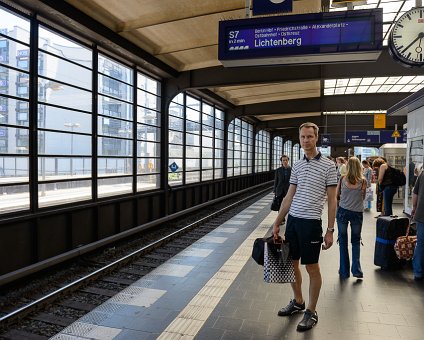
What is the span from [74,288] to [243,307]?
106 inches

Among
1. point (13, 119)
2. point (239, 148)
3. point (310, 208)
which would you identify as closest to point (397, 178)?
point (310, 208)

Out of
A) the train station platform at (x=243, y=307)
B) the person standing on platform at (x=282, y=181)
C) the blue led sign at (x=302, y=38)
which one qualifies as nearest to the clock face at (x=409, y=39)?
the blue led sign at (x=302, y=38)

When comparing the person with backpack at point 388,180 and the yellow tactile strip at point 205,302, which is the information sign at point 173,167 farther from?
the person with backpack at point 388,180

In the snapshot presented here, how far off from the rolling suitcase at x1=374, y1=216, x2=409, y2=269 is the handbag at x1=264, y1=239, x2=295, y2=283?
2.42m

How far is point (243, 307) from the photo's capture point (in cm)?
422

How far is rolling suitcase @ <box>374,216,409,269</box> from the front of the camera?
5516mm

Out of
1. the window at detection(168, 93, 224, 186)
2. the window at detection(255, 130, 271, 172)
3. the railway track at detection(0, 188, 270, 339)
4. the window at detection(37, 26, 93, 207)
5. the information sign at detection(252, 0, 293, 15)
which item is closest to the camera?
the railway track at detection(0, 188, 270, 339)

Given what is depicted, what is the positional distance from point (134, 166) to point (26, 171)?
3.65m

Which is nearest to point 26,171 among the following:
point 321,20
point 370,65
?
point 321,20

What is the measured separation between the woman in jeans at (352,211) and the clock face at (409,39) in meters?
1.42

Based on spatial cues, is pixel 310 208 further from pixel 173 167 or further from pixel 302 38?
pixel 173 167

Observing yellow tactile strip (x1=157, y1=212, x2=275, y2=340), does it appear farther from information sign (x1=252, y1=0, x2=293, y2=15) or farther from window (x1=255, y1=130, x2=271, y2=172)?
window (x1=255, y1=130, x2=271, y2=172)

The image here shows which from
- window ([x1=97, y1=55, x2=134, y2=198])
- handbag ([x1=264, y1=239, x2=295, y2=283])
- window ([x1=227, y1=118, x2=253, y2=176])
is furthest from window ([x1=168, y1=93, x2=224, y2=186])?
handbag ([x1=264, y1=239, x2=295, y2=283])

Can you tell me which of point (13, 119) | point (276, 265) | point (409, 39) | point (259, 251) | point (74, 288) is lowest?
point (74, 288)
